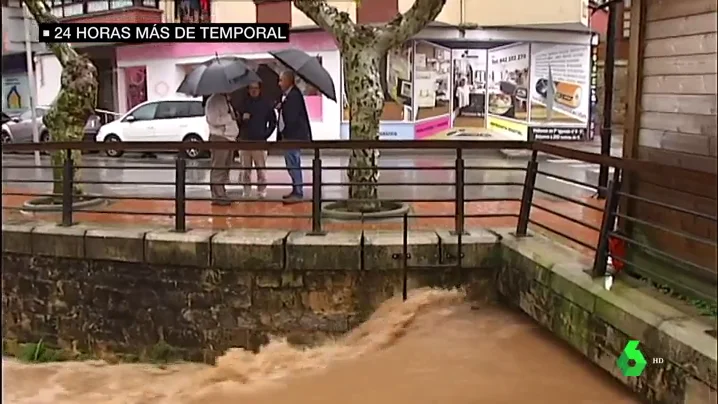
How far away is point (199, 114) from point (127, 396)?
10.4 m

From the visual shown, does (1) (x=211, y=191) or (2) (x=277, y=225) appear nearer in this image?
(2) (x=277, y=225)

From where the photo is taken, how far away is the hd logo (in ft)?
13.3

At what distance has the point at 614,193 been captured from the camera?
4.76 meters

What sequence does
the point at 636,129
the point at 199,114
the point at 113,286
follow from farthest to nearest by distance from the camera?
1. the point at 199,114
2. the point at 113,286
3. the point at 636,129

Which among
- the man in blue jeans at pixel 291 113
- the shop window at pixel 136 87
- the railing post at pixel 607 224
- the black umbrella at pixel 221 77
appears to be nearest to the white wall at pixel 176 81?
the shop window at pixel 136 87

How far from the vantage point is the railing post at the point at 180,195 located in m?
6.54

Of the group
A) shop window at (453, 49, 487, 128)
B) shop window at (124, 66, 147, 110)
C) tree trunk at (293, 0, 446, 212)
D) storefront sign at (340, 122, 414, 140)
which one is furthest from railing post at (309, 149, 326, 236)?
shop window at (453, 49, 487, 128)

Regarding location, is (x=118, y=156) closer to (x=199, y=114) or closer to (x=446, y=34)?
(x=199, y=114)

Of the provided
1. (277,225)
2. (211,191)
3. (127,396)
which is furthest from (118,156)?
(127,396)

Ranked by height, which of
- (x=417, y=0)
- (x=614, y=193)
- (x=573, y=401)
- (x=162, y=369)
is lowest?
(x=162, y=369)

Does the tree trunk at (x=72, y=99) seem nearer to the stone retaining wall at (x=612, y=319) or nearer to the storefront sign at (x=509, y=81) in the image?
the stone retaining wall at (x=612, y=319)

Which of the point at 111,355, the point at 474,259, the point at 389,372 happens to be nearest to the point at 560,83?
the point at 474,259

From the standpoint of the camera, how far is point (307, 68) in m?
8.70

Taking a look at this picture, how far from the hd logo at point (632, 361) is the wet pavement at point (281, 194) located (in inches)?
60.6
